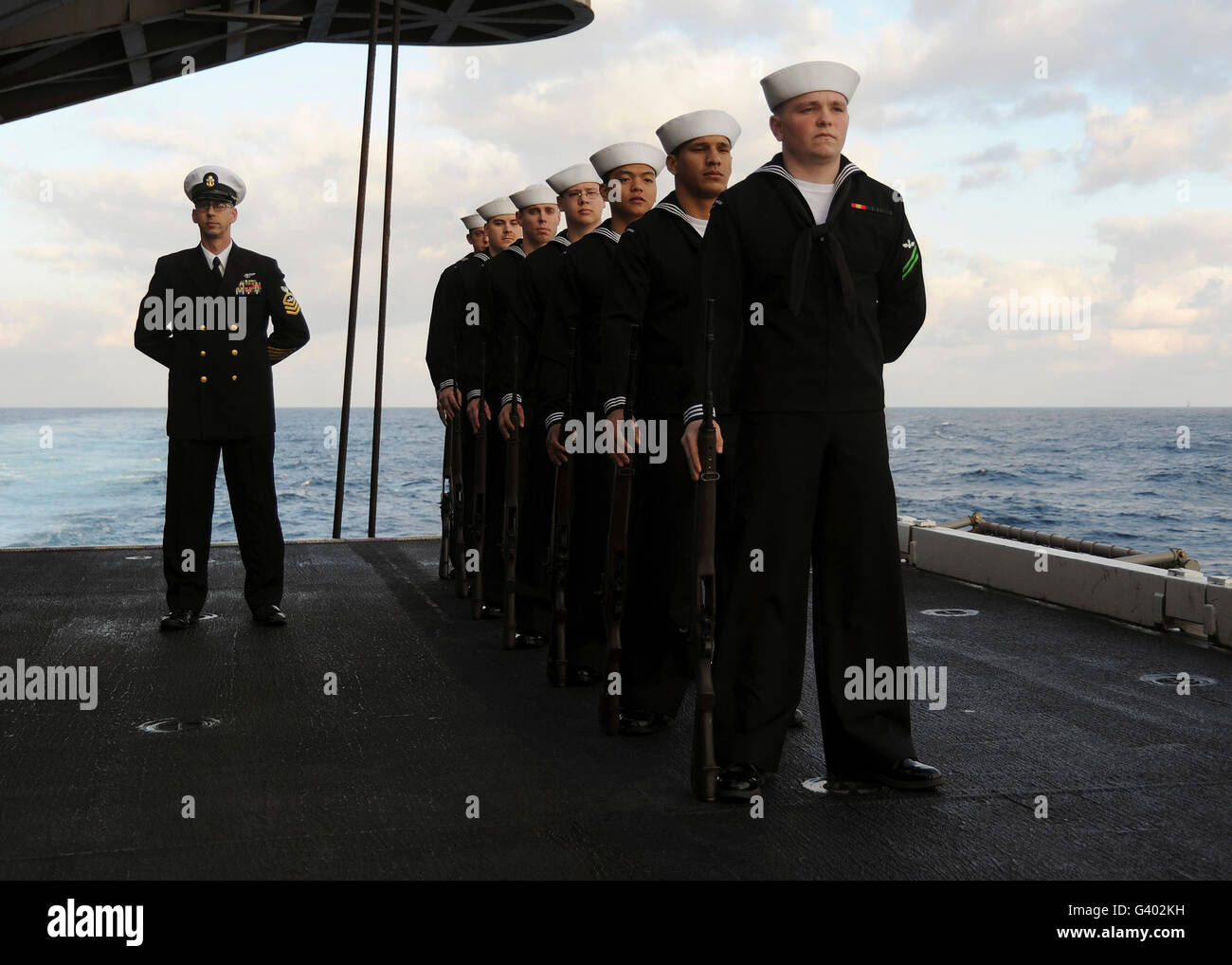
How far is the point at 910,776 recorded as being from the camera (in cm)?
311

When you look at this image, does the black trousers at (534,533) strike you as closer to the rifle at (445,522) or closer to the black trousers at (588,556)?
the black trousers at (588,556)

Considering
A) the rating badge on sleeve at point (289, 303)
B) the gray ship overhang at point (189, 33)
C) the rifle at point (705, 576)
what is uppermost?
the gray ship overhang at point (189, 33)

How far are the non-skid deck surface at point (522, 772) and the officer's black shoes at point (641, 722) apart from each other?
0.21 feet

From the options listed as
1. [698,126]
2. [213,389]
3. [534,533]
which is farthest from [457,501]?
[698,126]

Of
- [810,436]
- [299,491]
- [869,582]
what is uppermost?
[810,436]

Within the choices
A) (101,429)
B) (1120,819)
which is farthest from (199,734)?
(101,429)

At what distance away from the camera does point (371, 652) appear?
16.2ft

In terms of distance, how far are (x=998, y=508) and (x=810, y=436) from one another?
37.6 metres

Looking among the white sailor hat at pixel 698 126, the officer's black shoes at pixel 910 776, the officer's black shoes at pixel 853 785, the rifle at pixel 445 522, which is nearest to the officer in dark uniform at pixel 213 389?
the rifle at pixel 445 522

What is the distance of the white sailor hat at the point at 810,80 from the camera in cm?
311

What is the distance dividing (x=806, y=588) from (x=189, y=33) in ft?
28.3

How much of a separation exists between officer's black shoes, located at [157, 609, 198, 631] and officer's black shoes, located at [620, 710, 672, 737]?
242 centimetres

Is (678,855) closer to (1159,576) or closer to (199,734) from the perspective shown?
(199,734)

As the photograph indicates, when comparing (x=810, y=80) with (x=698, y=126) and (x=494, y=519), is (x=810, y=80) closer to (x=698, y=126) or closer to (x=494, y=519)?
(x=698, y=126)
